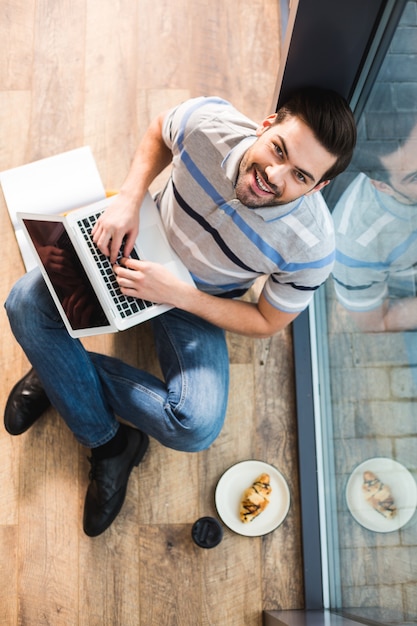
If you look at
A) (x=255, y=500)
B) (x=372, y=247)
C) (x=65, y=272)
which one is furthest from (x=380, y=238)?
(x=255, y=500)

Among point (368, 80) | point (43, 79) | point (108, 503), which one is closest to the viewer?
point (368, 80)

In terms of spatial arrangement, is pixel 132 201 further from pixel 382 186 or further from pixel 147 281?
pixel 382 186

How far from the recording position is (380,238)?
1.09m

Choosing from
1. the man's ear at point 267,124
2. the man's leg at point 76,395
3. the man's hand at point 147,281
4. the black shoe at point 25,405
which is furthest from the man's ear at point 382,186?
the black shoe at point 25,405

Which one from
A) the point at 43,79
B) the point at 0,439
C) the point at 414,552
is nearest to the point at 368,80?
the point at 414,552

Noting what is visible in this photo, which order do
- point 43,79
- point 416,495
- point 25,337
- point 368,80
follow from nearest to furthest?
point 416,495, point 368,80, point 25,337, point 43,79

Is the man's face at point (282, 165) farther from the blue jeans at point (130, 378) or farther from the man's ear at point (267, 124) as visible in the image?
the blue jeans at point (130, 378)

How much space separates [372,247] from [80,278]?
60 cm

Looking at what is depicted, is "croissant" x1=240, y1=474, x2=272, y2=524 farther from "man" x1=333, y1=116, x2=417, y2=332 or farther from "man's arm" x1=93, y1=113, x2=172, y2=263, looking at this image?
"man's arm" x1=93, y1=113, x2=172, y2=263

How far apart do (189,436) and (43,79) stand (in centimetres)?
112

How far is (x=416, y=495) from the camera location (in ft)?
2.88

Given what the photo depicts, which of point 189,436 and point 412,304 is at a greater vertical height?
point 412,304

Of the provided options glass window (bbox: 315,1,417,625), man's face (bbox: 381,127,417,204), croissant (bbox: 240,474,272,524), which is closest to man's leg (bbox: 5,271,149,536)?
croissant (bbox: 240,474,272,524)

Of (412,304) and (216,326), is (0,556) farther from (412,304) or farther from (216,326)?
(412,304)
